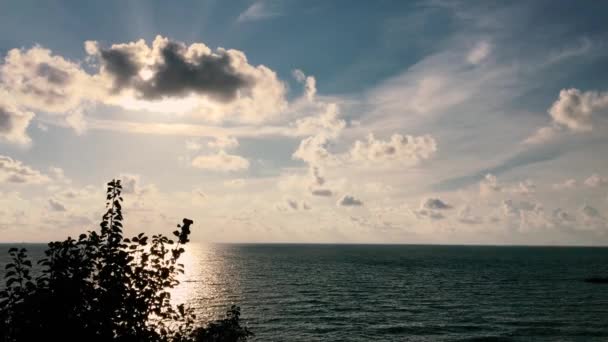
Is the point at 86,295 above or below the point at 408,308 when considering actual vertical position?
above

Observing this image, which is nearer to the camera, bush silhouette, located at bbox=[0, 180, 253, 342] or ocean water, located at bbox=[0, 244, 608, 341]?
bush silhouette, located at bbox=[0, 180, 253, 342]

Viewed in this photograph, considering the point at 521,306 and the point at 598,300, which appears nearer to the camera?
the point at 521,306

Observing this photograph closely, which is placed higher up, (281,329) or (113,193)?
(113,193)

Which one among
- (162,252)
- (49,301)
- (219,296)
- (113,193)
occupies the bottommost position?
(219,296)

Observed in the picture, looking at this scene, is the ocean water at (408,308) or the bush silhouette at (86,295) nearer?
the bush silhouette at (86,295)

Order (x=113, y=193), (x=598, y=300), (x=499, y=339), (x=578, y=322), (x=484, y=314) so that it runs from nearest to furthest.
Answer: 1. (x=113, y=193)
2. (x=499, y=339)
3. (x=578, y=322)
4. (x=484, y=314)
5. (x=598, y=300)

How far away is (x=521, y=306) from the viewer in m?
88.7

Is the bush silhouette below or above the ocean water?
above

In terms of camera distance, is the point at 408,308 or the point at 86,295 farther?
the point at 408,308

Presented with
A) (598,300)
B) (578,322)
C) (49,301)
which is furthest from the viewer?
(598,300)

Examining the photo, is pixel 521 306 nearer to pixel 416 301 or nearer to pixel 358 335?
pixel 416 301

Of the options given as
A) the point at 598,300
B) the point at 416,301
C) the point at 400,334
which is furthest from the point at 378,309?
the point at 598,300

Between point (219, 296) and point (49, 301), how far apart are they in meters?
93.8

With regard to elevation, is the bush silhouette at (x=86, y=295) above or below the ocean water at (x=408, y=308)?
above
